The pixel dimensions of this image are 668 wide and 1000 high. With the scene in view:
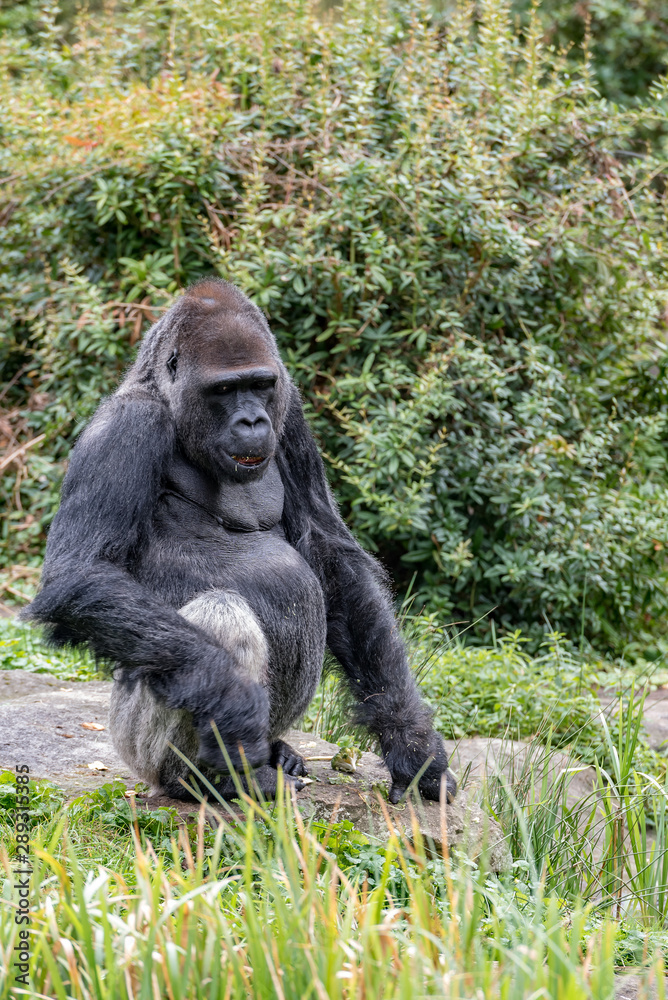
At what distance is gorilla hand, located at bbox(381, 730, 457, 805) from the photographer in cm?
346

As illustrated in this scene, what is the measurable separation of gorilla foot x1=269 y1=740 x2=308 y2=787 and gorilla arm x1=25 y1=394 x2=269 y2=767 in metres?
0.52

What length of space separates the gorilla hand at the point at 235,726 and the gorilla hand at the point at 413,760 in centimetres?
58

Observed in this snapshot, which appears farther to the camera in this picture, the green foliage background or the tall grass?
the green foliage background

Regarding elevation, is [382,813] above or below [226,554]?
below

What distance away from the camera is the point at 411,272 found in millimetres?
6250

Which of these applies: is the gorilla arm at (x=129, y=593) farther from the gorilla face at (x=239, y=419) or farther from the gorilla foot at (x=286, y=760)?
the gorilla foot at (x=286, y=760)

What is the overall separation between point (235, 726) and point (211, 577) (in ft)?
1.83

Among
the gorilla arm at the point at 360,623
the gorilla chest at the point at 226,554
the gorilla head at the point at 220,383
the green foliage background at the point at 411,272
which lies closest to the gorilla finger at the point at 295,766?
the gorilla arm at the point at 360,623

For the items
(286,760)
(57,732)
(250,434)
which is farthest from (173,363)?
(57,732)

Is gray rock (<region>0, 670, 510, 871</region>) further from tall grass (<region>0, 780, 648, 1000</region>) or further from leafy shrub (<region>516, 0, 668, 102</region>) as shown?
leafy shrub (<region>516, 0, 668, 102</region>)

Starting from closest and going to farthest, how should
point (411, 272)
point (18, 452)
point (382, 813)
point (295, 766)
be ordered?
point (382, 813), point (295, 766), point (411, 272), point (18, 452)

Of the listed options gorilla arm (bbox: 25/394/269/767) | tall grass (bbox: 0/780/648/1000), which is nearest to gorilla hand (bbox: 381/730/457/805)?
gorilla arm (bbox: 25/394/269/767)

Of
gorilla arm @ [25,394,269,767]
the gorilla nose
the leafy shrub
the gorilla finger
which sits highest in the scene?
the leafy shrub

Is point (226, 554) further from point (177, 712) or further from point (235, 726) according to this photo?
point (235, 726)
